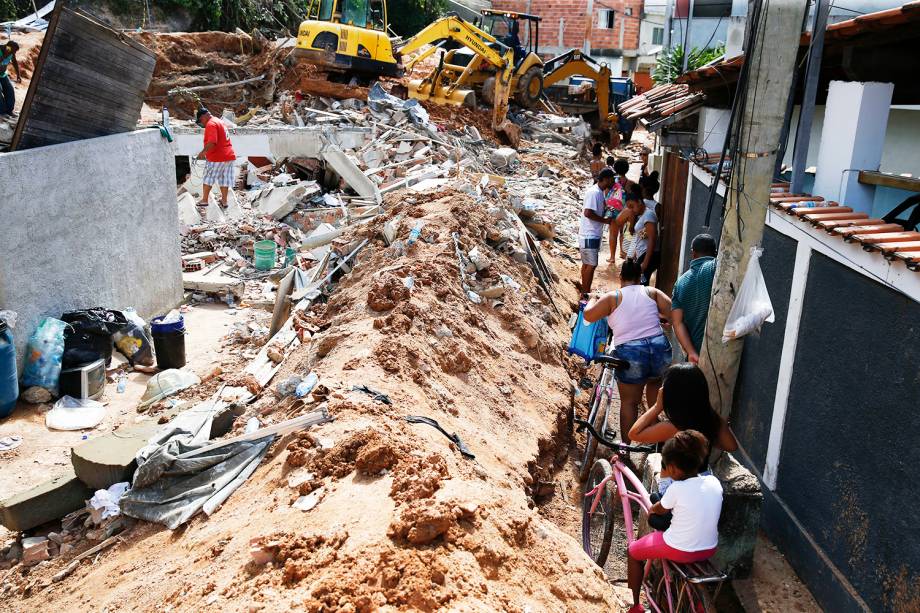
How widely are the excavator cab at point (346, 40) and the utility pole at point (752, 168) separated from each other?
16.6 m

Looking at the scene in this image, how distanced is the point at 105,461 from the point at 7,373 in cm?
226

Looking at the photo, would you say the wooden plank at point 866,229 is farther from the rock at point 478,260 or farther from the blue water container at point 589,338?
the rock at point 478,260

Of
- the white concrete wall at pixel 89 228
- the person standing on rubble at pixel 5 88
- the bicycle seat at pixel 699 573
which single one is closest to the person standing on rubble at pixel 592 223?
the white concrete wall at pixel 89 228

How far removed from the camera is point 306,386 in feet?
17.9

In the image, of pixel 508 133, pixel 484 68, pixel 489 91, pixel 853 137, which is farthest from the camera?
pixel 484 68

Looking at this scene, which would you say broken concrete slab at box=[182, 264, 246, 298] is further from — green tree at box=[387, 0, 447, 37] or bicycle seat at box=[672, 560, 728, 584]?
green tree at box=[387, 0, 447, 37]

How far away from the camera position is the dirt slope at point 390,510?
10.5 ft

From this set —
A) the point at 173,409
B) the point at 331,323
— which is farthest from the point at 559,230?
the point at 173,409

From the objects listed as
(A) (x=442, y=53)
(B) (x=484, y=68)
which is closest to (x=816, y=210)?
(B) (x=484, y=68)

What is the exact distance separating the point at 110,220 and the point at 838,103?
7.43m

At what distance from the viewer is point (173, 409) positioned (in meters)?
6.75

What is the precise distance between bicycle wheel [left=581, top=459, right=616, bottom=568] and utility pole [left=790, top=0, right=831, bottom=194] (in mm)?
2796

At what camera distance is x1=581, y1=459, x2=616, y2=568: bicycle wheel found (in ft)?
16.8

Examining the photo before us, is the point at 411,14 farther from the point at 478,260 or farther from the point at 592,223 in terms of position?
the point at 478,260
